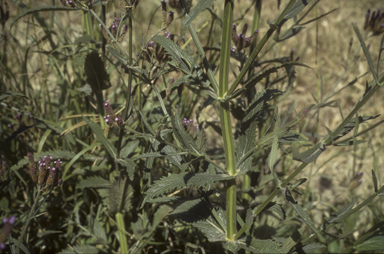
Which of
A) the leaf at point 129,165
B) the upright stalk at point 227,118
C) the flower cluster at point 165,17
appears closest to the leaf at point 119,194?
the leaf at point 129,165

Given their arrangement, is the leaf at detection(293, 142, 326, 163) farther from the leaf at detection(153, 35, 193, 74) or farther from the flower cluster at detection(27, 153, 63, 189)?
the flower cluster at detection(27, 153, 63, 189)

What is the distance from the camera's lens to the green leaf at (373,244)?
1.66m

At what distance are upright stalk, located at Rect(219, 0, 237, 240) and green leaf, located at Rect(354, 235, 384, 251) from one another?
0.67m

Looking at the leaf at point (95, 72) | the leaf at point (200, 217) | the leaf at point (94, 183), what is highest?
the leaf at point (95, 72)

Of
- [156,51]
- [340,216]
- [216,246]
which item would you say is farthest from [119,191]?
[340,216]

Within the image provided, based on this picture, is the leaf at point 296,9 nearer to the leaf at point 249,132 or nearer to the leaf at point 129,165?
the leaf at point 249,132

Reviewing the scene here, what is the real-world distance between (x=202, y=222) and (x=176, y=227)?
0.52 m

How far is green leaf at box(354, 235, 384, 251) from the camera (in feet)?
5.45

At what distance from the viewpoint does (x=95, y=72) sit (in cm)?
194

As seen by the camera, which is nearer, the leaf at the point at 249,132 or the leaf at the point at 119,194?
the leaf at the point at 249,132

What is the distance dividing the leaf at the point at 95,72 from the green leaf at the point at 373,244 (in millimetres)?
1620

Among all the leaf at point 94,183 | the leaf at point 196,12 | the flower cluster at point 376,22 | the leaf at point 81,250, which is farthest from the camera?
the flower cluster at point 376,22

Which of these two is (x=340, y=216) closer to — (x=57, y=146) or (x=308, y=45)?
(x=57, y=146)

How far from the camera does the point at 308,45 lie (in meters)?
4.46
